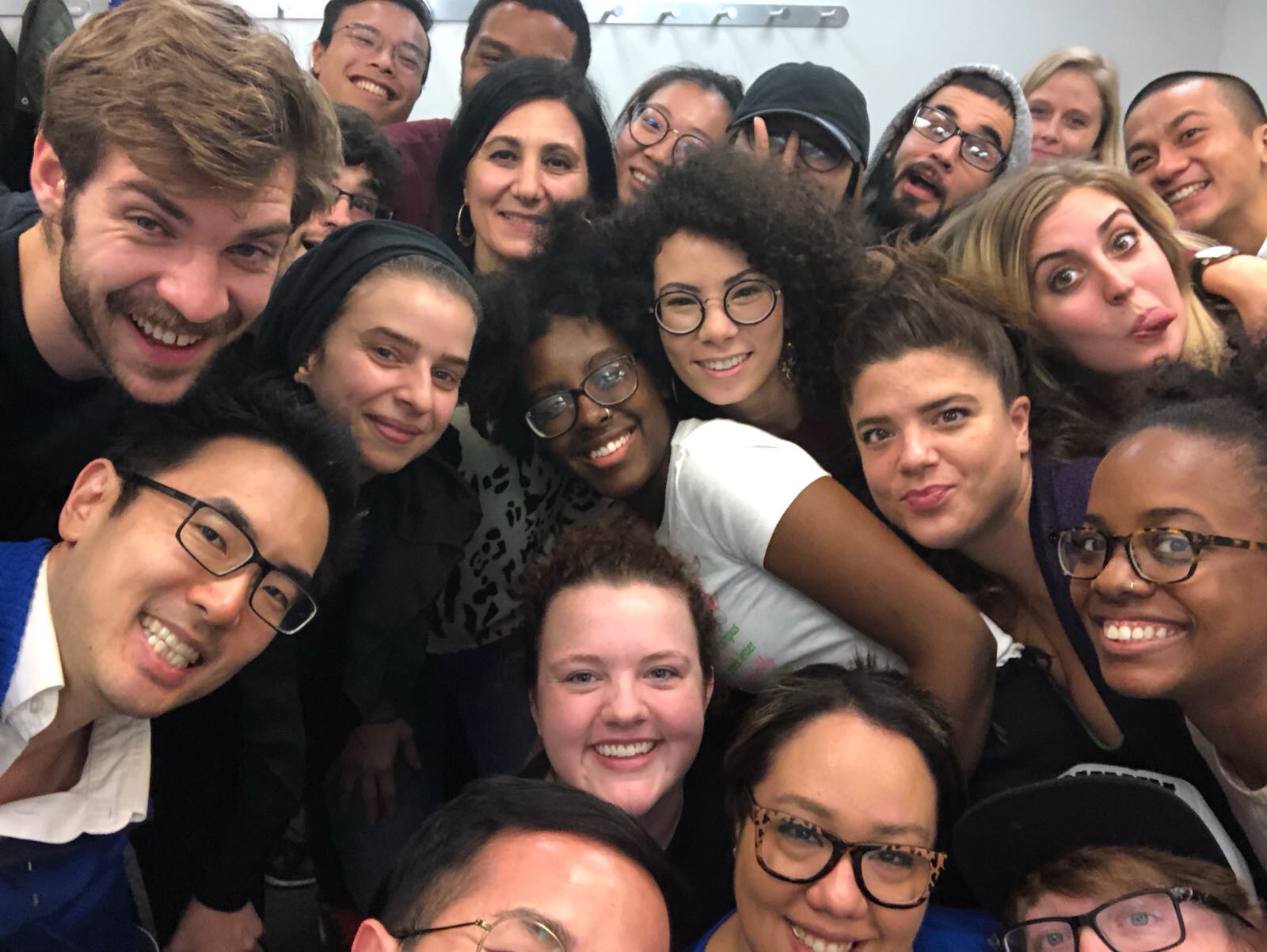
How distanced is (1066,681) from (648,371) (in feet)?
3.84

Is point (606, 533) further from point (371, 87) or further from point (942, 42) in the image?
point (942, 42)

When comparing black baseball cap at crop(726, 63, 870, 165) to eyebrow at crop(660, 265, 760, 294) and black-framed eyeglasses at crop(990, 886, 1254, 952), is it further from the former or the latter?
black-framed eyeglasses at crop(990, 886, 1254, 952)

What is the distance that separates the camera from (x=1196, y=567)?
1.42m

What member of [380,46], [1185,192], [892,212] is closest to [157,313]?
[892,212]

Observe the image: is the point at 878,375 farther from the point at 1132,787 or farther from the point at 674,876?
the point at 674,876

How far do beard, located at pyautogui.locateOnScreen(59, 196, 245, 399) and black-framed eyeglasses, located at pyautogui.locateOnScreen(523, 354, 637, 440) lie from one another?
0.80m

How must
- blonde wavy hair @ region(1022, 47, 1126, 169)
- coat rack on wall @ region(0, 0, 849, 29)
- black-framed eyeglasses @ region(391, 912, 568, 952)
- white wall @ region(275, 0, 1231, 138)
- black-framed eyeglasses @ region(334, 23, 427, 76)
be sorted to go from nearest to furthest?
1. black-framed eyeglasses @ region(391, 912, 568, 952)
2. black-framed eyeglasses @ region(334, 23, 427, 76)
3. blonde wavy hair @ region(1022, 47, 1126, 169)
4. coat rack on wall @ region(0, 0, 849, 29)
5. white wall @ region(275, 0, 1231, 138)

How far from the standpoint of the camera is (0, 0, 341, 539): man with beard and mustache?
149 cm

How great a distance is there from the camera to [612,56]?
4.65 m

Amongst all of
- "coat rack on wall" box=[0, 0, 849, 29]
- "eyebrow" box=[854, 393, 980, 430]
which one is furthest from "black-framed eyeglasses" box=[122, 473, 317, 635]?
"coat rack on wall" box=[0, 0, 849, 29]

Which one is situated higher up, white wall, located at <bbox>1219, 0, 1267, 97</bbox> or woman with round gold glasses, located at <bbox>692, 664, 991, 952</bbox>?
white wall, located at <bbox>1219, 0, 1267, 97</bbox>

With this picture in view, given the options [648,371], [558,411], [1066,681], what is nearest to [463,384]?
[558,411]

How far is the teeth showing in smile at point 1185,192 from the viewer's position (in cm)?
303

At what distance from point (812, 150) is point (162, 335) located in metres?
1.95
